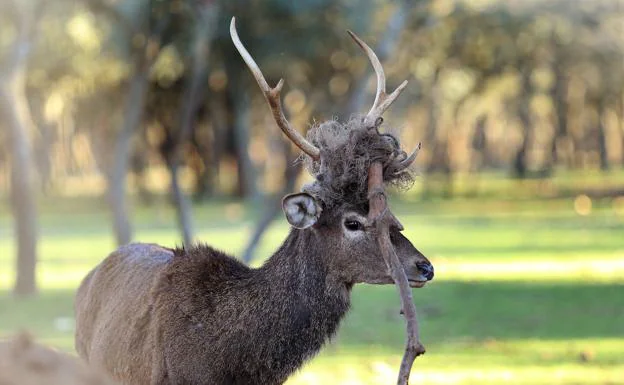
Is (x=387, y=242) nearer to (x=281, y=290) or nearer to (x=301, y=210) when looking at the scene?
(x=301, y=210)

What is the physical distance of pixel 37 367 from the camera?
519 centimetres

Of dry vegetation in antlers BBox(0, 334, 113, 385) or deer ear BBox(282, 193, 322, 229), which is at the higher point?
deer ear BBox(282, 193, 322, 229)

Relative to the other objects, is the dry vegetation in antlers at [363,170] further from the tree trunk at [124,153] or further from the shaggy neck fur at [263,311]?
the tree trunk at [124,153]

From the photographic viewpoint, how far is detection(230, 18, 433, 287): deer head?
799cm

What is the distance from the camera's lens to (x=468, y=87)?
2480 inches

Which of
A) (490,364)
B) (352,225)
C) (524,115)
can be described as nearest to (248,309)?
(352,225)

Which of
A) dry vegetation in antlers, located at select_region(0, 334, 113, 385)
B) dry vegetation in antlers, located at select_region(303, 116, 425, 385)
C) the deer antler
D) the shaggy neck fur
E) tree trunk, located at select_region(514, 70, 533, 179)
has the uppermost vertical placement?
tree trunk, located at select_region(514, 70, 533, 179)

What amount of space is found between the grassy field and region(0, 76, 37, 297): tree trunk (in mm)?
480

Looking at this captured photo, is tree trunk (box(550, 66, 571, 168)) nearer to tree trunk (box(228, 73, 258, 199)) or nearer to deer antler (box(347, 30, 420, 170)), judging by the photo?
tree trunk (box(228, 73, 258, 199))

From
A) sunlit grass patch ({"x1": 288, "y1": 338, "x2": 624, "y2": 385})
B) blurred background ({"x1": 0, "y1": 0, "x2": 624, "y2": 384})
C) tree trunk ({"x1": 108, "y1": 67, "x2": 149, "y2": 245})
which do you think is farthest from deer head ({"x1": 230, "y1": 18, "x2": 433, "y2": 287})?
tree trunk ({"x1": 108, "y1": 67, "x2": 149, "y2": 245})

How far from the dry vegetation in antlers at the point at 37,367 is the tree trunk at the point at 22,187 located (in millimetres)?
→ 16400

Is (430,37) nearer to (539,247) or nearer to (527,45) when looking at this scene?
(527,45)

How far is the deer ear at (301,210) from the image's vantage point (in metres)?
7.91

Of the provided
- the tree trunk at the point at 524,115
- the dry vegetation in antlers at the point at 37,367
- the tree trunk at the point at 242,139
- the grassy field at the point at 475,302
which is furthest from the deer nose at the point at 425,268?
the tree trunk at the point at 524,115
